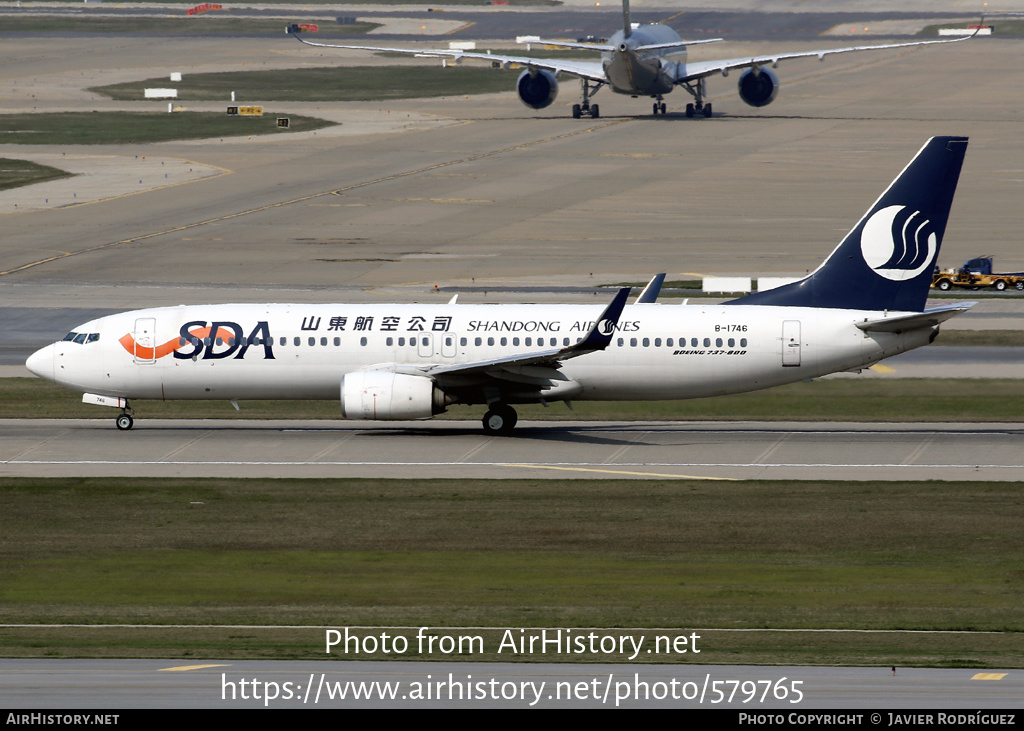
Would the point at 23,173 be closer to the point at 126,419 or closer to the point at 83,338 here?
the point at 83,338

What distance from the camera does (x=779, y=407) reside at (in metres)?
50.6

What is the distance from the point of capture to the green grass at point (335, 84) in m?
166

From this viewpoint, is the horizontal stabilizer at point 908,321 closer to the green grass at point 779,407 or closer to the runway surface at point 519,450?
the runway surface at point 519,450

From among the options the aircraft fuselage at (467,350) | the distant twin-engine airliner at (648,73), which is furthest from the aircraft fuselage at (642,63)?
the aircraft fuselage at (467,350)

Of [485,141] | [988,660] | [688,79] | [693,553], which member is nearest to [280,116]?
[485,141]

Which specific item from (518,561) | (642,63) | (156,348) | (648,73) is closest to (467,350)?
(156,348)

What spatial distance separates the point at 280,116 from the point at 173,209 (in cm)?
4862

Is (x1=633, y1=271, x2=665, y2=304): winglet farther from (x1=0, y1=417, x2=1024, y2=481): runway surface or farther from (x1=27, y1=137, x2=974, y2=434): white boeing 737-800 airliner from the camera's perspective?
(x1=0, y1=417, x2=1024, y2=481): runway surface

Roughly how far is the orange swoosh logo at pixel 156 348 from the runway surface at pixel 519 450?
8.93 feet

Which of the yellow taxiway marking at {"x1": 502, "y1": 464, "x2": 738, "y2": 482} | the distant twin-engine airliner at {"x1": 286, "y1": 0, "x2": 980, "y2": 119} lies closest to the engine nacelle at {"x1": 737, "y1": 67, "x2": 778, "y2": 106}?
the distant twin-engine airliner at {"x1": 286, "y1": 0, "x2": 980, "y2": 119}

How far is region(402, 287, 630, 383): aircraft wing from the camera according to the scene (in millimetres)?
45062

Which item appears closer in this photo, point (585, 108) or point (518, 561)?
point (518, 561)

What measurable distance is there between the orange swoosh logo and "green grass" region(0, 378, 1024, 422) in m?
4.36

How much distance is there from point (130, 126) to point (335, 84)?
41.6m
